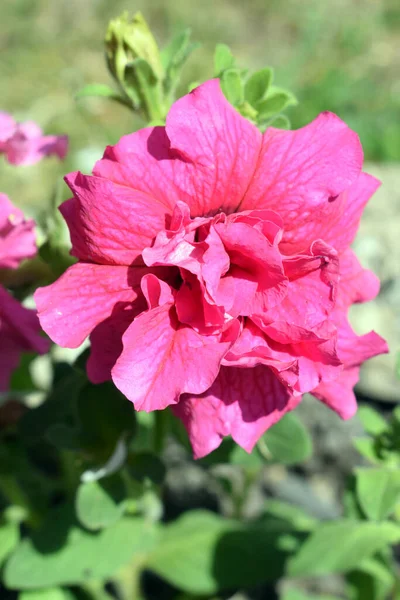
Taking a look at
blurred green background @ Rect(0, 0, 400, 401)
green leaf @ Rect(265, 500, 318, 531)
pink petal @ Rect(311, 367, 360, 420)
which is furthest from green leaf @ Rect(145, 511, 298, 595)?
blurred green background @ Rect(0, 0, 400, 401)

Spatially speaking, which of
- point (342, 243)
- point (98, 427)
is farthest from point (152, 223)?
point (98, 427)

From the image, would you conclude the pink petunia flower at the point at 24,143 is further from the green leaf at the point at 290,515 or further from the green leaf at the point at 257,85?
Result: the green leaf at the point at 290,515

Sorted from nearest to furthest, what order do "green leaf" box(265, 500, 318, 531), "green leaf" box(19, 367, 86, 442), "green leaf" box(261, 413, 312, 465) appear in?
1. "green leaf" box(261, 413, 312, 465)
2. "green leaf" box(19, 367, 86, 442)
3. "green leaf" box(265, 500, 318, 531)

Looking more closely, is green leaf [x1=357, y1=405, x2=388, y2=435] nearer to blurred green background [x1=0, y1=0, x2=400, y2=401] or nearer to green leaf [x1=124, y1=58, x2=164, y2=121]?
green leaf [x1=124, y1=58, x2=164, y2=121]

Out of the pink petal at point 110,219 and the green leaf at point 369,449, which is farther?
the green leaf at point 369,449

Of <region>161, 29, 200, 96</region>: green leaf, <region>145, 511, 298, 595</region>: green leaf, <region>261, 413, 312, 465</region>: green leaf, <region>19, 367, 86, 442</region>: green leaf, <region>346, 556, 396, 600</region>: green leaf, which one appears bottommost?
<region>346, 556, 396, 600</region>: green leaf

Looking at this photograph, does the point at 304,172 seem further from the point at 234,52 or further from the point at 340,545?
the point at 234,52

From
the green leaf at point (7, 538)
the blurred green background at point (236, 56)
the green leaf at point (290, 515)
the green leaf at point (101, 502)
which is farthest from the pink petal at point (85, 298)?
the blurred green background at point (236, 56)
